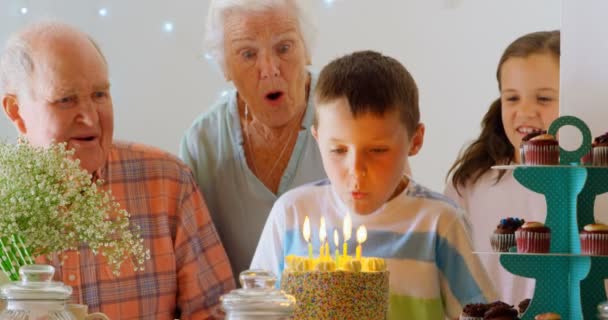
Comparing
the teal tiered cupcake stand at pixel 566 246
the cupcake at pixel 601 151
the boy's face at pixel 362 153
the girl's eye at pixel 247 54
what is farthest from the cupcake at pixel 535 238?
the girl's eye at pixel 247 54

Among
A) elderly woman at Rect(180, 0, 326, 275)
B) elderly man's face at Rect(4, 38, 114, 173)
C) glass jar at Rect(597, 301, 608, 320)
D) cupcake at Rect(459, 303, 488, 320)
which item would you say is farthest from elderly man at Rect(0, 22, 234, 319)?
glass jar at Rect(597, 301, 608, 320)

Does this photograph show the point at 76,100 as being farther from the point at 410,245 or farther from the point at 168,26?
the point at 168,26

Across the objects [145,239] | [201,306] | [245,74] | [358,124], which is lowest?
[201,306]

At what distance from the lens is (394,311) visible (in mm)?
1771

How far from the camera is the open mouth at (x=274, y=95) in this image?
252 centimetres

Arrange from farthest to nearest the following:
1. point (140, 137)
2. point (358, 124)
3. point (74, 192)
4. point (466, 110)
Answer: point (140, 137)
point (466, 110)
point (358, 124)
point (74, 192)

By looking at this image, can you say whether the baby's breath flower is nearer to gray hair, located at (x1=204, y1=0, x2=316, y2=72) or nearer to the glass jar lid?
the glass jar lid

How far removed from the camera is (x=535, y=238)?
145 centimetres

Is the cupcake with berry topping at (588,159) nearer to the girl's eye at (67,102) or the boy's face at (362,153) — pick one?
the boy's face at (362,153)

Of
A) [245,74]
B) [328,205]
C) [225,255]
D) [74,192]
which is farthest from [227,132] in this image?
[74,192]

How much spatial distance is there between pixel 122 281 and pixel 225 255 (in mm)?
273

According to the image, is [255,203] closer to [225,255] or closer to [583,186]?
[225,255]

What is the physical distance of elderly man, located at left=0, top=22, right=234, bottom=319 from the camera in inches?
85.1

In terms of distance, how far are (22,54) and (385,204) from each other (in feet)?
3.02
